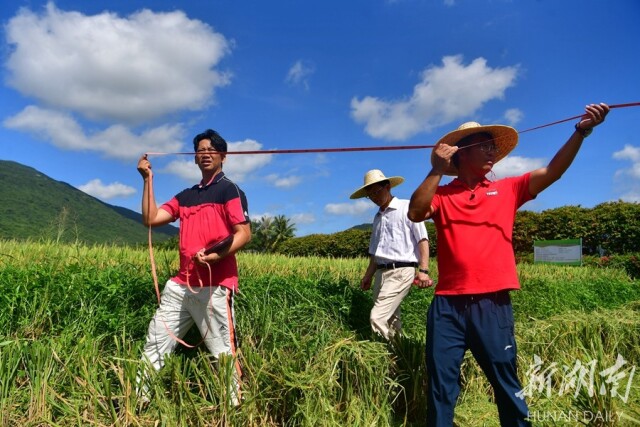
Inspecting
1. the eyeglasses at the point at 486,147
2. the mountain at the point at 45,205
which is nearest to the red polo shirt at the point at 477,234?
the eyeglasses at the point at 486,147

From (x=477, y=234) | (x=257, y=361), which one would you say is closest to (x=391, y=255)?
(x=477, y=234)

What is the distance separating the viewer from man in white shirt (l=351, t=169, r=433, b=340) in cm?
345

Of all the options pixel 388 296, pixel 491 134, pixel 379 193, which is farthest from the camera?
pixel 379 193

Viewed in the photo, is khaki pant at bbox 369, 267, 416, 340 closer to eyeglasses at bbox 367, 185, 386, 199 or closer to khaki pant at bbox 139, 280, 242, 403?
eyeglasses at bbox 367, 185, 386, 199

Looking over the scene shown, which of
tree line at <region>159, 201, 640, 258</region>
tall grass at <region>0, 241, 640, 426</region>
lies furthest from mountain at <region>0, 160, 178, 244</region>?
tall grass at <region>0, 241, 640, 426</region>

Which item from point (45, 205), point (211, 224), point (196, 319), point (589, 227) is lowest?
point (196, 319)

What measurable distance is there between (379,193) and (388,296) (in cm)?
86

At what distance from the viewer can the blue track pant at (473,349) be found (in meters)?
2.19

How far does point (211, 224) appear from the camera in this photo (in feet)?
9.07

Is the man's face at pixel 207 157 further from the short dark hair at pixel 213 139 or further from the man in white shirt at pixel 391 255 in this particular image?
the man in white shirt at pixel 391 255

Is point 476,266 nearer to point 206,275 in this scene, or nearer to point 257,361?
point 257,361

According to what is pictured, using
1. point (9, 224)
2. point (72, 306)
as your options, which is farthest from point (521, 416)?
point (9, 224)

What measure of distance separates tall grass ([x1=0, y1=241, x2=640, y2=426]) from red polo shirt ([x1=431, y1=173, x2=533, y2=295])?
32.1 inches

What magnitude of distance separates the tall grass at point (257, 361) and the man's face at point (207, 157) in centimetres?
117
